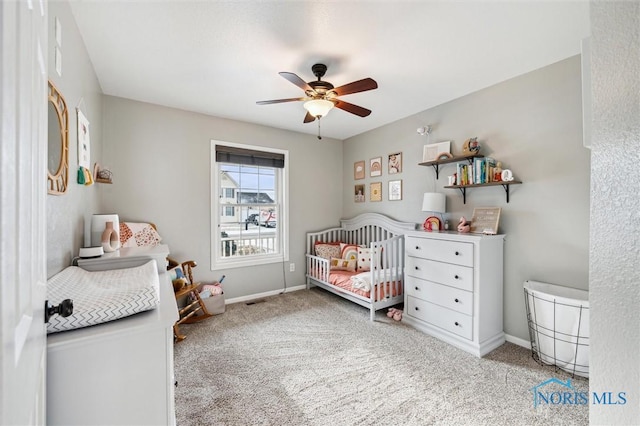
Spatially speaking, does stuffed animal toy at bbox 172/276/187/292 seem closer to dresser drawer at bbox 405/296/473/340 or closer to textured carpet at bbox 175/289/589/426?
textured carpet at bbox 175/289/589/426

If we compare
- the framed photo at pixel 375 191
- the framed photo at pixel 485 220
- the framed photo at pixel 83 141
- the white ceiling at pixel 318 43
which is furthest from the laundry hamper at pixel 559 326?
the framed photo at pixel 83 141

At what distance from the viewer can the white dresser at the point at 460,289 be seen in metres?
2.33

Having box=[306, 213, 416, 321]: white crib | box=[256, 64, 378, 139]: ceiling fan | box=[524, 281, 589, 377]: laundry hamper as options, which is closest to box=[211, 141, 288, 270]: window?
box=[306, 213, 416, 321]: white crib

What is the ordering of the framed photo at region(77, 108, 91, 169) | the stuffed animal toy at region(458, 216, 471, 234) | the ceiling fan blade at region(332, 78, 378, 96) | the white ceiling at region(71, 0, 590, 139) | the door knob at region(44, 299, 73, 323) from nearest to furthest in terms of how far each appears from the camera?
the door knob at region(44, 299, 73, 323) → the white ceiling at region(71, 0, 590, 139) → the framed photo at region(77, 108, 91, 169) → the ceiling fan blade at region(332, 78, 378, 96) → the stuffed animal toy at region(458, 216, 471, 234)

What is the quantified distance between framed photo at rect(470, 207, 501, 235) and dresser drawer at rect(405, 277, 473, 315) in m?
0.63

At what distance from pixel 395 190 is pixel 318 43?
85.4 inches

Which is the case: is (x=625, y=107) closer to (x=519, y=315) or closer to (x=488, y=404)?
(x=488, y=404)

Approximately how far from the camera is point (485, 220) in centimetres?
262

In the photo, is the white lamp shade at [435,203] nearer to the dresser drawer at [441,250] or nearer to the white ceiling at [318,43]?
the dresser drawer at [441,250]

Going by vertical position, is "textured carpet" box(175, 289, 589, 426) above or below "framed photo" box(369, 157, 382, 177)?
below

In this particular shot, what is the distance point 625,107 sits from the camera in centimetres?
63

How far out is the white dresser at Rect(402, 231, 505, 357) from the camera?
2334 millimetres

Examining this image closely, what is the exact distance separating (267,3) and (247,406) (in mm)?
2443

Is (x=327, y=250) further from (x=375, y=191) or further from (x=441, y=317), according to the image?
(x=441, y=317)
